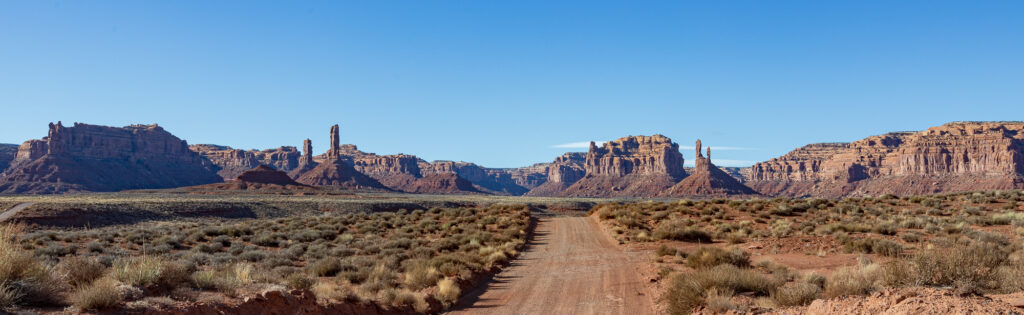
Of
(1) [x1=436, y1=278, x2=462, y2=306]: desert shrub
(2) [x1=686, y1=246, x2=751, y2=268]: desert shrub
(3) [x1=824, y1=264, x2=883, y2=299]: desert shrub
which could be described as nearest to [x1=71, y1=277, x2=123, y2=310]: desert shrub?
(1) [x1=436, y1=278, x2=462, y2=306]: desert shrub

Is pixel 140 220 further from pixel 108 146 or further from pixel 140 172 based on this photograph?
pixel 108 146

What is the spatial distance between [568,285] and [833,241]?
12.5 metres

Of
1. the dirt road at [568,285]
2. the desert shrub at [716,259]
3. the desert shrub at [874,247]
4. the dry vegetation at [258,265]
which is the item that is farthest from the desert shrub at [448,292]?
the desert shrub at [874,247]

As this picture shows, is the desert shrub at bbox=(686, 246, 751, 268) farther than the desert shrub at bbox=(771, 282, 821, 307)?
Yes

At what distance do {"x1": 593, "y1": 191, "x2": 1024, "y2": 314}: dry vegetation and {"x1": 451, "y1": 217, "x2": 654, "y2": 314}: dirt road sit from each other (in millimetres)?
1010

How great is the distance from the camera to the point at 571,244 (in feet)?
83.0

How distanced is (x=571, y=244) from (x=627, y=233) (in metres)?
3.92

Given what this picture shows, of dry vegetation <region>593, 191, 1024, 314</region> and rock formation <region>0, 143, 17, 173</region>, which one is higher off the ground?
rock formation <region>0, 143, 17, 173</region>

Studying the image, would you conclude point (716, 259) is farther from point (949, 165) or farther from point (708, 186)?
point (949, 165)

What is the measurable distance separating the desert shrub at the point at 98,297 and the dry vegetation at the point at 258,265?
1 centimetres

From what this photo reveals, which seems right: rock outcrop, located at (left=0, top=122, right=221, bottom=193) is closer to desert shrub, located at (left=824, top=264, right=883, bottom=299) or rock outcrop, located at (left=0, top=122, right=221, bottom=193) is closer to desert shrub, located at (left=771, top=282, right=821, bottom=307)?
desert shrub, located at (left=771, top=282, right=821, bottom=307)

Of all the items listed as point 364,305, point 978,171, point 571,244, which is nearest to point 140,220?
point 571,244

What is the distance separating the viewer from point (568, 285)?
14.8m

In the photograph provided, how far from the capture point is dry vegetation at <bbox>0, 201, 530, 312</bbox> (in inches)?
263
